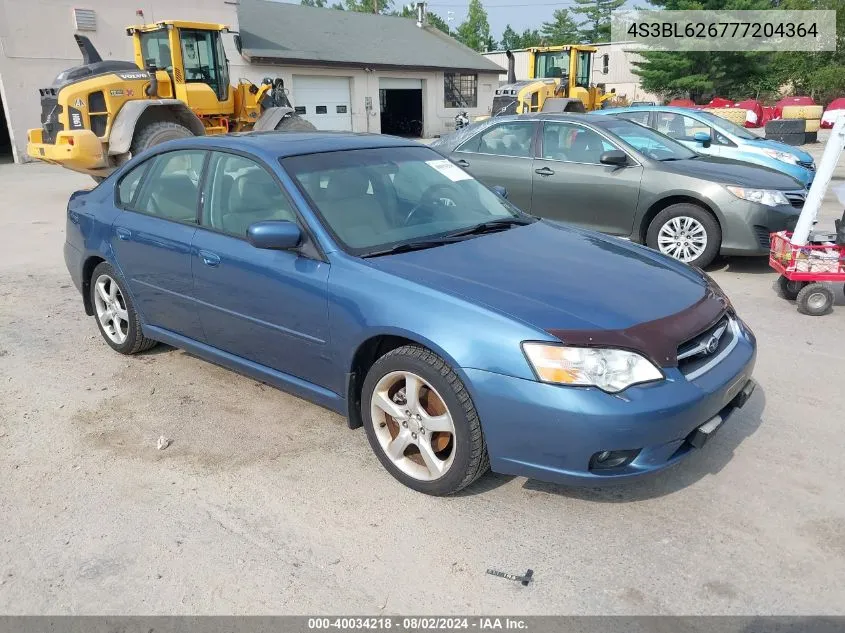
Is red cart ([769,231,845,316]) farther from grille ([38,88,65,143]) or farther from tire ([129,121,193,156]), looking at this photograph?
grille ([38,88,65,143])

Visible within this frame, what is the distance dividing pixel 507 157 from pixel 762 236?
2.85 meters

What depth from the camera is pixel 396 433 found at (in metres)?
3.31

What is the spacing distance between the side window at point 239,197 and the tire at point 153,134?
858 cm

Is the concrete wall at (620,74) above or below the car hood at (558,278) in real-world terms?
above

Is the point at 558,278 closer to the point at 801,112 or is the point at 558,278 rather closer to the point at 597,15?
the point at 801,112

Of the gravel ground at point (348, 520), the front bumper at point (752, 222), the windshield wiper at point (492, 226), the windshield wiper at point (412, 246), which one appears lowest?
the gravel ground at point (348, 520)

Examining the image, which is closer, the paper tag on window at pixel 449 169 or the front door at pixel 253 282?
the front door at pixel 253 282

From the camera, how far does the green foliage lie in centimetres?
7119

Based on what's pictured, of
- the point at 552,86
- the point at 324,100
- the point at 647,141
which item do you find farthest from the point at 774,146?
the point at 324,100

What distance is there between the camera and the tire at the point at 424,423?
2.93 meters

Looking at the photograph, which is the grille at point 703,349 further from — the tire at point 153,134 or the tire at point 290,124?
the tire at point 290,124

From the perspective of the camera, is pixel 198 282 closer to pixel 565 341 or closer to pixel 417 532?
pixel 417 532

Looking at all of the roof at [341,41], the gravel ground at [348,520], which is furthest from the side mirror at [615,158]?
the roof at [341,41]

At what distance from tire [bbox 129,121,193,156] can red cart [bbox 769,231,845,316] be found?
Result: 9.90m
